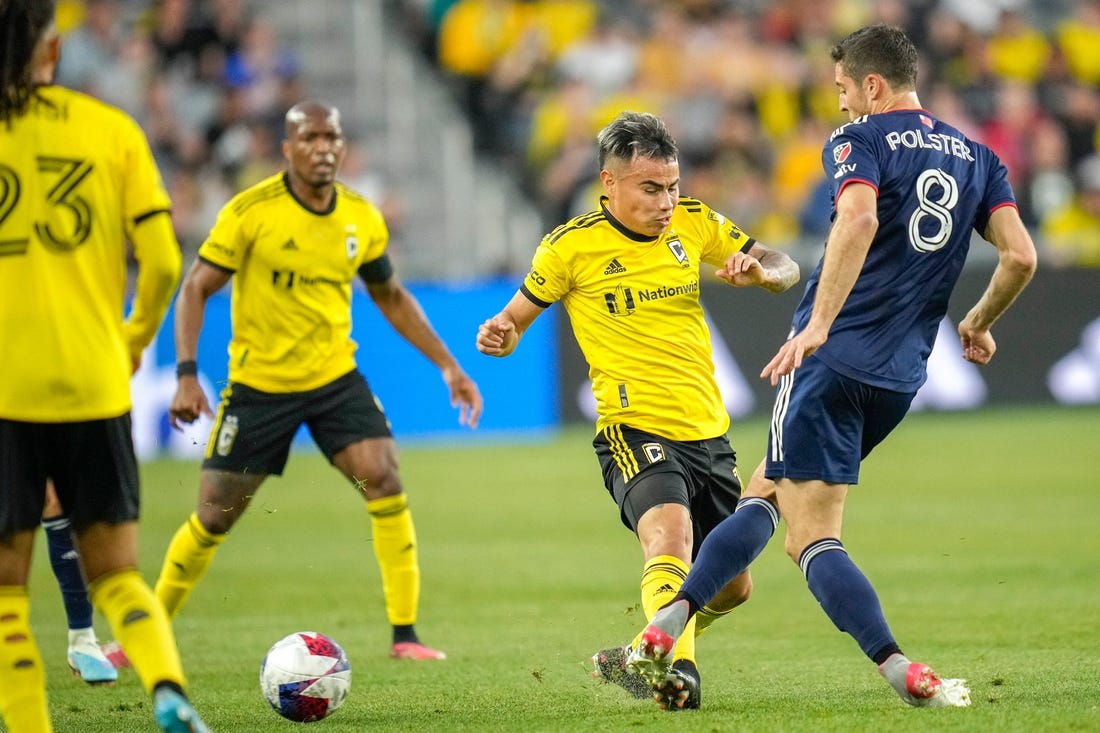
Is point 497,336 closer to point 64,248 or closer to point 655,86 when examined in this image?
point 64,248

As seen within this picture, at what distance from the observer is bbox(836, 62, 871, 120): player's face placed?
5.98 m

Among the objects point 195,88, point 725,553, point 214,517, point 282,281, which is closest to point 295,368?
point 282,281

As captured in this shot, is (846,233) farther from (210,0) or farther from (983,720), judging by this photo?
(210,0)

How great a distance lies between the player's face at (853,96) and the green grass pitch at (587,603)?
2.22 meters

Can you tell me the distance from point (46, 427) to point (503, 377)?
14345 millimetres

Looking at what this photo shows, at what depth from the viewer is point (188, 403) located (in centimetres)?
694

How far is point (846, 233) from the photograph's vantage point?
5.62 metres

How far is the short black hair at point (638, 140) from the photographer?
20.6 ft

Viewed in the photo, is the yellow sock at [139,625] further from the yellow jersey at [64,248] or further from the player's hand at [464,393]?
the player's hand at [464,393]

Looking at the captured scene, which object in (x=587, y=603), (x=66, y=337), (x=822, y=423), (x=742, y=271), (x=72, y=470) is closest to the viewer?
(x=66, y=337)

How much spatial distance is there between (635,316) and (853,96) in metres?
1.23

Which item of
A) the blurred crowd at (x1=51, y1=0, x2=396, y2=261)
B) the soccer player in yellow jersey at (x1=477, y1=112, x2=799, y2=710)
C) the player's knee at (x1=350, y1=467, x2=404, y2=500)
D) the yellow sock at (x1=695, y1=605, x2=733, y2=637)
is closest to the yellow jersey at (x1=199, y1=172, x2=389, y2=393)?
the player's knee at (x1=350, y1=467, x2=404, y2=500)

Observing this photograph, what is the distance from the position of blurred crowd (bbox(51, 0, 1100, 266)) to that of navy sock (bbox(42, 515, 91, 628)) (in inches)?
442

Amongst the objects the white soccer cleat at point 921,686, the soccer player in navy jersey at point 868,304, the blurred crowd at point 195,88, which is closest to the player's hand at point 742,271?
the soccer player in navy jersey at point 868,304
